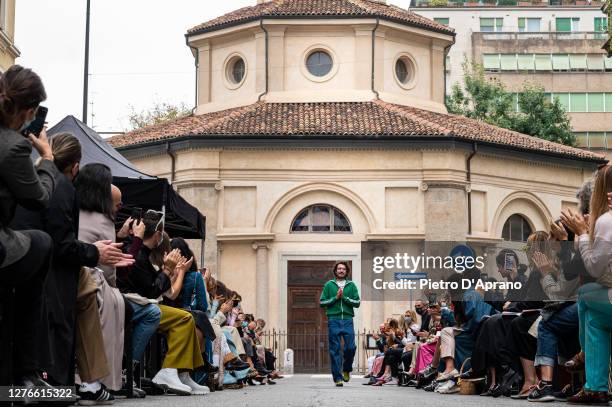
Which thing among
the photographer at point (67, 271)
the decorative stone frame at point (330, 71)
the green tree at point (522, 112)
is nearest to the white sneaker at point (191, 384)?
the photographer at point (67, 271)

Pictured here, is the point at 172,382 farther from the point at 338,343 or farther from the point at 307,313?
the point at 307,313

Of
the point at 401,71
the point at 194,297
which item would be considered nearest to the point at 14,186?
the point at 194,297

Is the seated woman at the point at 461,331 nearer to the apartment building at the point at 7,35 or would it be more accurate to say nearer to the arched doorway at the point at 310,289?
the apartment building at the point at 7,35

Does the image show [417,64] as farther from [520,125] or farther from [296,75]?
[520,125]

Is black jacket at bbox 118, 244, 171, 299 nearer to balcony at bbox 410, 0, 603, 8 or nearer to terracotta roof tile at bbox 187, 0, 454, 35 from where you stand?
terracotta roof tile at bbox 187, 0, 454, 35

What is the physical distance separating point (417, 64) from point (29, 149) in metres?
36.7

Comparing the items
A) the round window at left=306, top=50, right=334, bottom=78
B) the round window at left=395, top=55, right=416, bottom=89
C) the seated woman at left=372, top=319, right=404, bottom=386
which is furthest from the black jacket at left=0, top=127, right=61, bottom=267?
the round window at left=395, top=55, right=416, bottom=89

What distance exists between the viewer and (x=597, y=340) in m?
9.70

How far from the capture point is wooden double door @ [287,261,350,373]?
3772 cm

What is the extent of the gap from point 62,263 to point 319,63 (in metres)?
34.0

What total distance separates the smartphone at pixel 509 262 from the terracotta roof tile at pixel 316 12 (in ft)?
90.8

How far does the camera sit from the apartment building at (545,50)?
66.4 m

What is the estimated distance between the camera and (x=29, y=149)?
7094 millimetres

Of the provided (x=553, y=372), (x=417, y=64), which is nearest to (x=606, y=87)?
(x=417, y=64)
